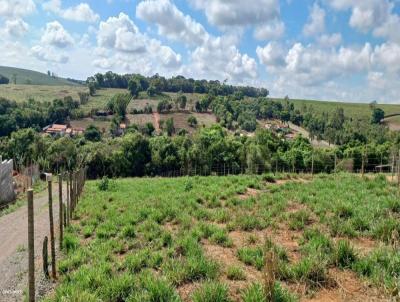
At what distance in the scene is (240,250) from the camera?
8680mm

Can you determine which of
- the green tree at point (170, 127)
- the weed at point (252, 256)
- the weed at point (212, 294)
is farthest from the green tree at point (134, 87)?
the weed at point (212, 294)

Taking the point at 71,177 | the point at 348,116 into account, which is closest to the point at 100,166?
the point at 71,177

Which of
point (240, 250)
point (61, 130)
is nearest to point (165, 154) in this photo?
point (61, 130)

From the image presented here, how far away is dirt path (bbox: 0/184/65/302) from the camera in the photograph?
8.01 m

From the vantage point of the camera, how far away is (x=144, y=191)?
20.7 m

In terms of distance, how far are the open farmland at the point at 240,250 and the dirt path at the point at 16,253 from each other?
92cm

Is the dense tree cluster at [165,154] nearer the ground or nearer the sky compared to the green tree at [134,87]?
nearer the ground

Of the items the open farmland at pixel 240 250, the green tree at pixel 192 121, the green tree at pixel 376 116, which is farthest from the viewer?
the green tree at pixel 376 116

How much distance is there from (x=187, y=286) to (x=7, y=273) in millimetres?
5081

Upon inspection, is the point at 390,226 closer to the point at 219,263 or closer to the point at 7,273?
the point at 219,263

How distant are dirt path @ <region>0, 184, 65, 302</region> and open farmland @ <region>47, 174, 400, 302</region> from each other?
0.92 meters

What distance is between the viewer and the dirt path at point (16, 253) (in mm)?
8008

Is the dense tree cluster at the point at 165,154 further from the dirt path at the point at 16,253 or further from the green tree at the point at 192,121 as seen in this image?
the green tree at the point at 192,121

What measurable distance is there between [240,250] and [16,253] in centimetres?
698
